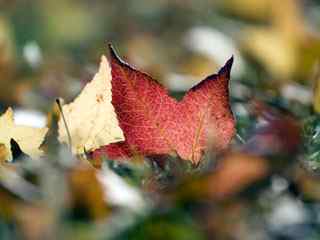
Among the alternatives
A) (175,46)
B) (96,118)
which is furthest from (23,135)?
(175,46)

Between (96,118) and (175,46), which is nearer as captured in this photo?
(96,118)

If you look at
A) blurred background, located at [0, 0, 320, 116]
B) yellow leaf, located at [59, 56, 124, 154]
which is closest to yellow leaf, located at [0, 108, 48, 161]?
yellow leaf, located at [59, 56, 124, 154]

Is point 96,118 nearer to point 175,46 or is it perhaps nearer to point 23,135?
point 23,135

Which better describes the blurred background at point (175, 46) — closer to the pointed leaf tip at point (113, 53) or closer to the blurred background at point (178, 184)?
the blurred background at point (178, 184)

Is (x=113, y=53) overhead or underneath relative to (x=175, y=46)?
overhead

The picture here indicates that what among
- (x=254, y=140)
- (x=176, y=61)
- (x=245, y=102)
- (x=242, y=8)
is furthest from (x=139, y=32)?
(x=254, y=140)

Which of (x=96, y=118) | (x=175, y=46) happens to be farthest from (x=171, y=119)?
(x=175, y=46)

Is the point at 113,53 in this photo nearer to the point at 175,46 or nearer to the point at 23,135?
the point at 23,135
